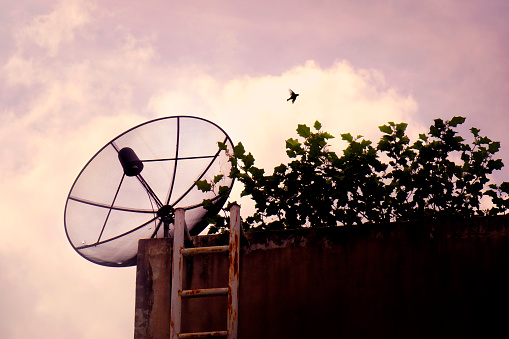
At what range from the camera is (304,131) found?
8570 mm

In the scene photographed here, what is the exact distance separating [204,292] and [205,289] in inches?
2.9

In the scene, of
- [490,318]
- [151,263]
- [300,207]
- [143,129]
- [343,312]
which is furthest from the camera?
[143,129]

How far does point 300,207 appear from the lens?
845cm

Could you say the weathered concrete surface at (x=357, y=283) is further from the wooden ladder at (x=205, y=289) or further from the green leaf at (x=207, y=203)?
the green leaf at (x=207, y=203)

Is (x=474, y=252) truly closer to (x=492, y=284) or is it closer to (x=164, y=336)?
(x=492, y=284)

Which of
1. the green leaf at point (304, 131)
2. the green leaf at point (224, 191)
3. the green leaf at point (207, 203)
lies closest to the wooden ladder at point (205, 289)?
the green leaf at point (207, 203)

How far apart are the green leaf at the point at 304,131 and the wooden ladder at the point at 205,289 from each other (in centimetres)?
185

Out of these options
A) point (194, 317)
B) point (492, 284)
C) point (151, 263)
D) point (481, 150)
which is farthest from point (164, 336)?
point (481, 150)

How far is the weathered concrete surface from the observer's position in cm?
670

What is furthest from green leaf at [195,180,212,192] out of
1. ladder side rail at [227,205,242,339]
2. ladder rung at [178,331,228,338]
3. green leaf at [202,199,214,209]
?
ladder rung at [178,331,228,338]

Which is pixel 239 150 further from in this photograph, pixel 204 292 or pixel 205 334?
pixel 205 334

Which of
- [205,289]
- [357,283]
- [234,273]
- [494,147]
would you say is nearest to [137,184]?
[205,289]

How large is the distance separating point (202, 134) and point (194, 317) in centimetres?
357

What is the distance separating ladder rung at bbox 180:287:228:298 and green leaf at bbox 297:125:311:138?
2478 mm
